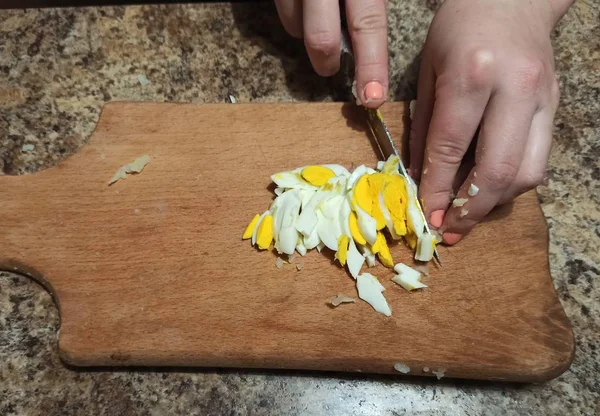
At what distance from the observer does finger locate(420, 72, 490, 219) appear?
0.99m

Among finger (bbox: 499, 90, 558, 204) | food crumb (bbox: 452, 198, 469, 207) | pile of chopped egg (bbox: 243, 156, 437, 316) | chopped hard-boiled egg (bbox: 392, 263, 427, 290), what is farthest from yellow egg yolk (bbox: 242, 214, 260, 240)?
finger (bbox: 499, 90, 558, 204)

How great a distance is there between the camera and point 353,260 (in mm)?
1067

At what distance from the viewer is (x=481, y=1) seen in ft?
3.57

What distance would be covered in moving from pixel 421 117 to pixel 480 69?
0.62 ft

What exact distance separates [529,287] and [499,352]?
0.50ft

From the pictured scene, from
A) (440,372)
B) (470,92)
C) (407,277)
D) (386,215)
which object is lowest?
(440,372)

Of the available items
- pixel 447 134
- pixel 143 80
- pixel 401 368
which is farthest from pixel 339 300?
pixel 143 80

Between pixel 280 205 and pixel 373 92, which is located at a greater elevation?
pixel 373 92

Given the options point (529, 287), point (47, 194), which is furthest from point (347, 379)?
point (47, 194)

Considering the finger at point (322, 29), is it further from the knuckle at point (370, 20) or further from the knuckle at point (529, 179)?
the knuckle at point (529, 179)

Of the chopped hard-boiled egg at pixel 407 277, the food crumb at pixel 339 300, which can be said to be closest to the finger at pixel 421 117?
the chopped hard-boiled egg at pixel 407 277

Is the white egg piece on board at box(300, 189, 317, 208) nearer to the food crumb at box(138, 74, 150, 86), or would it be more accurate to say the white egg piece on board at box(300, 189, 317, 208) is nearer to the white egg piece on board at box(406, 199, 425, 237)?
the white egg piece on board at box(406, 199, 425, 237)

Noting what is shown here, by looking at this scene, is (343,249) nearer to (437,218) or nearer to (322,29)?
(437,218)

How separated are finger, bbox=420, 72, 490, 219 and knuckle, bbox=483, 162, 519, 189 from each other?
7 centimetres
